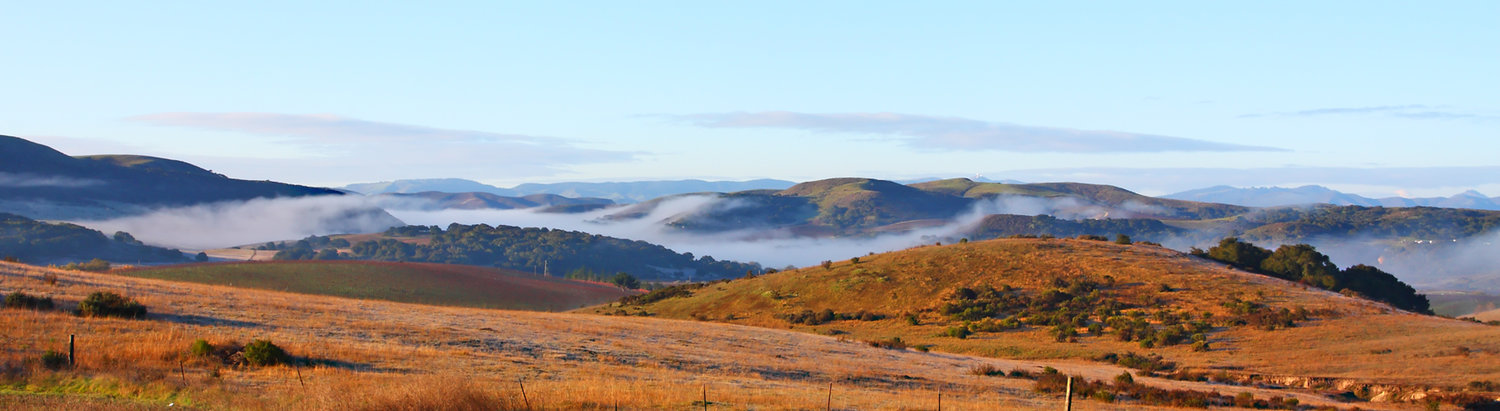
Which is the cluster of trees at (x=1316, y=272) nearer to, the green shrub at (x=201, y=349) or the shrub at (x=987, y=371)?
the shrub at (x=987, y=371)

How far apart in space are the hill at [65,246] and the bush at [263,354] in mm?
175610

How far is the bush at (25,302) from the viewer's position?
2586cm

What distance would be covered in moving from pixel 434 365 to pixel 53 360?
738 centimetres

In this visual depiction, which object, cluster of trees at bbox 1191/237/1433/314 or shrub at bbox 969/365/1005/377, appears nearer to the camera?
shrub at bbox 969/365/1005/377

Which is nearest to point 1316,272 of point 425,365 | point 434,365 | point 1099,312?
point 1099,312

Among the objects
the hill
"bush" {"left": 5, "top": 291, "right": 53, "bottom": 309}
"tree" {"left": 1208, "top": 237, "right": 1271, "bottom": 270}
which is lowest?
the hill

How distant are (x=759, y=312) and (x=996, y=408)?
45047 mm

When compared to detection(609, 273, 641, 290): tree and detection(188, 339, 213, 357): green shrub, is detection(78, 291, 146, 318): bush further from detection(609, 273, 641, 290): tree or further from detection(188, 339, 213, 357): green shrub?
detection(609, 273, 641, 290): tree

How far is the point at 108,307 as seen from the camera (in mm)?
26500

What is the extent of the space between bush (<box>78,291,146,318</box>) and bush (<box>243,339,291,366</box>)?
8.42 m

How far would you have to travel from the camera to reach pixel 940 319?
57.2 metres

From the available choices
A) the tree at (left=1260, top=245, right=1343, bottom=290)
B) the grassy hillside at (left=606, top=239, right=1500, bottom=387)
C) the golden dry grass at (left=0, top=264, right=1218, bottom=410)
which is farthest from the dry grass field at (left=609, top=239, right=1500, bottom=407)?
the tree at (left=1260, top=245, right=1343, bottom=290)

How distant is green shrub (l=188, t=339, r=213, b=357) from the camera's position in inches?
819

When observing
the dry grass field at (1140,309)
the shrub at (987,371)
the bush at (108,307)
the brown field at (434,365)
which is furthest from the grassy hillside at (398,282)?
the shrub at (987,371)
